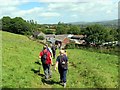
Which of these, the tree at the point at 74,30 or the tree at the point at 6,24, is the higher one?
the tree at the point at 6,24

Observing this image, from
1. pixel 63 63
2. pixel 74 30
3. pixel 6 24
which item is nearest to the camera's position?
pixel 63 63

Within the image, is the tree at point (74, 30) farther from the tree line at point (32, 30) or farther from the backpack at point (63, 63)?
the backpack at point (63, 63)

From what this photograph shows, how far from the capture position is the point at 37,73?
16703mm

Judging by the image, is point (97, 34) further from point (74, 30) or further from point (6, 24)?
point (74, 30)

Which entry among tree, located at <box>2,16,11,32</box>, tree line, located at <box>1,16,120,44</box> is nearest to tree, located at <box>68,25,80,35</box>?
tree line, located at <box>1,16,120,44</box>

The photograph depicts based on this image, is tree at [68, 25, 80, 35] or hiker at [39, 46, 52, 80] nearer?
hiker at [39, 46, 52, 80]

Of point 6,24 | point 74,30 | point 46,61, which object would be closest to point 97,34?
point 6,24

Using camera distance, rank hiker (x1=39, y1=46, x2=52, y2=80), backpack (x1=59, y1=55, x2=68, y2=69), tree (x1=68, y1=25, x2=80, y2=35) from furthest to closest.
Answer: tree (x1=68, y1=25, x2=80, y2=35), hiker (x1=39, y1=46, x2=52, y2=80), backpack (x1=59, y1=55, x2=68, y2=69)

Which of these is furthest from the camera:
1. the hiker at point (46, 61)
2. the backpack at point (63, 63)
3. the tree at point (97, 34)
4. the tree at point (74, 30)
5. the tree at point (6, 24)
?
the tree at point (74, 30)

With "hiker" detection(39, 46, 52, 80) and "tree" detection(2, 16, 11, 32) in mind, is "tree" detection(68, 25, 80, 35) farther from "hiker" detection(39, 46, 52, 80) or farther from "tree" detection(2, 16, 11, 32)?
"hiker" detection(39, 46, 52, 80)

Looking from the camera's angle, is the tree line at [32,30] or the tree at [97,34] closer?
the tree line at [32,30]

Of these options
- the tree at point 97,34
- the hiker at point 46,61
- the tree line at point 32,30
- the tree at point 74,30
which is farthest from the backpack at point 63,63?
the tree at point 74,30

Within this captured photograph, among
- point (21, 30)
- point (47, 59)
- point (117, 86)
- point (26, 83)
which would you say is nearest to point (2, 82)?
point (26, 83)

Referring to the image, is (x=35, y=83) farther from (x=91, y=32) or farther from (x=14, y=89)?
(x=91, y=32)
